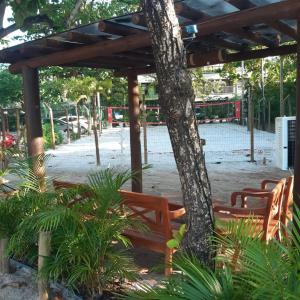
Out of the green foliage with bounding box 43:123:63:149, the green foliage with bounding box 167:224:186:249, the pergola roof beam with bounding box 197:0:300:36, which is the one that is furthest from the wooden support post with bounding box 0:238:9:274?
the green foliage with bounding box 43:123:63:149

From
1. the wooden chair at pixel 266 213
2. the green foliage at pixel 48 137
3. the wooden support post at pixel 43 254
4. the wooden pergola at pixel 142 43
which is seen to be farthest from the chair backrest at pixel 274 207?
the green foliage at pixel 48 137

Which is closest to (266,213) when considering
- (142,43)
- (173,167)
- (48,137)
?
(142,43)

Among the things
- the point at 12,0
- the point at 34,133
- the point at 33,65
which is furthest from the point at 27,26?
the point at 34,133

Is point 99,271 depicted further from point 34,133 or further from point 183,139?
point 34,133

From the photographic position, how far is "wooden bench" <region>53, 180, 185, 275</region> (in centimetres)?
365

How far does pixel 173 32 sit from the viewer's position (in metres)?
2.58

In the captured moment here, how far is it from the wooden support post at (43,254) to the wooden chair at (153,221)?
2.46 ft

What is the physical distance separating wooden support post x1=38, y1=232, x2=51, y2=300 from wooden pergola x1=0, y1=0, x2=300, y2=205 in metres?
Result: 1.91

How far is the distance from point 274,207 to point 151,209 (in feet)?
3.65

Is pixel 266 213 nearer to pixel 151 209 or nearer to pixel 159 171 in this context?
pixel 151 209

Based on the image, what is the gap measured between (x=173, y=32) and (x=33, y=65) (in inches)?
147

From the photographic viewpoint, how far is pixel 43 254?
3.45m

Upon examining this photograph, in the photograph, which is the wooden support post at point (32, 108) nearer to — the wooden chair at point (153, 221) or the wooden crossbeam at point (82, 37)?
the wooden crossbeam at point (82, 37)

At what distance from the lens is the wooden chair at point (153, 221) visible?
12.0ft
